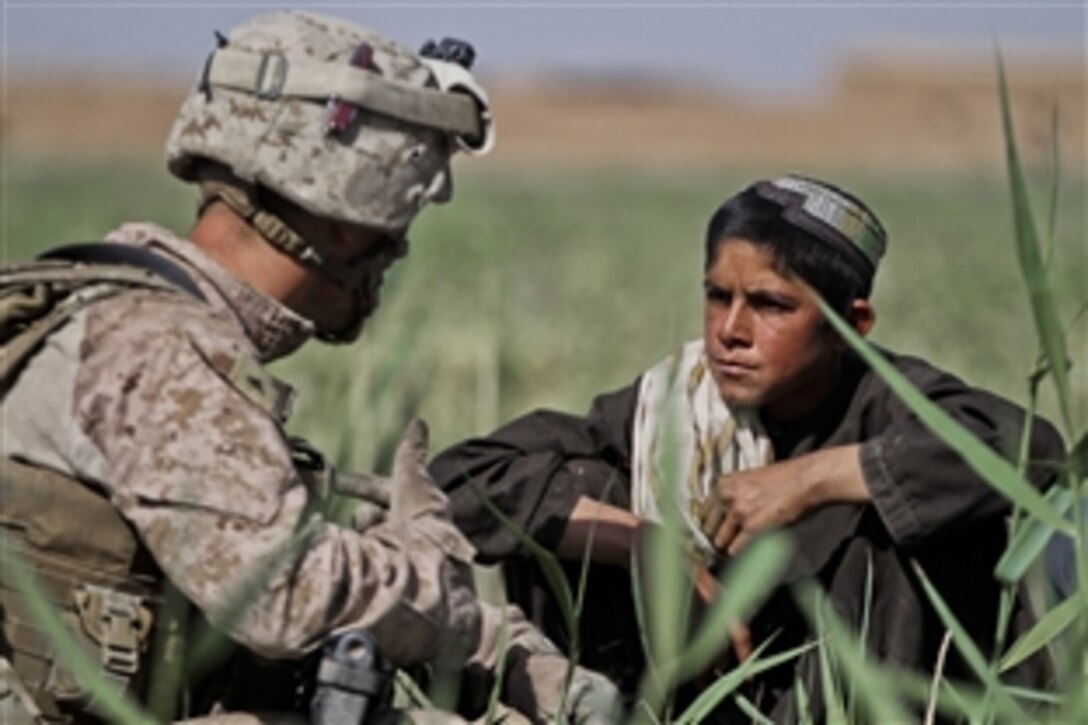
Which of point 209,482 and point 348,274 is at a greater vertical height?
point 348,274

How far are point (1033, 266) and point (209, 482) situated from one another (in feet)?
3.84

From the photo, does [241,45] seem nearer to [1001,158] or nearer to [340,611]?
[340,611]

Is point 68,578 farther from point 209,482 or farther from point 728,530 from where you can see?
point 728,530

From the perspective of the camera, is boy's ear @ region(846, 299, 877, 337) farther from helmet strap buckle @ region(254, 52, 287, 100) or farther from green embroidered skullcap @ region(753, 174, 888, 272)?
helmet strap buckle @ region(254, 52, 287, 100)

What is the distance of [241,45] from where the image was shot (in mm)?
3969

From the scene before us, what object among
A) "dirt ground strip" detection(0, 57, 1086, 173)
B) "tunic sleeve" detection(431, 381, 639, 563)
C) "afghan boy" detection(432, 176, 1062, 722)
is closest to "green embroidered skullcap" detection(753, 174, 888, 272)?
"afghan boy" detection(432, 176, 1062, 722)

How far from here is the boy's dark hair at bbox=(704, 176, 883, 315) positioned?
443 cm

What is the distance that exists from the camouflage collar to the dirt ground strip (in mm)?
52408

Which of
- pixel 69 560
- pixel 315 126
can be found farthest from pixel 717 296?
pixel 69 560

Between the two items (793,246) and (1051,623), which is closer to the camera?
(1051,623)

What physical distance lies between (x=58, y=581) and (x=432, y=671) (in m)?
0.66

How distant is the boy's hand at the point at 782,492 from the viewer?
437cm

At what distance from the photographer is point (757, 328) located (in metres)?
4.42

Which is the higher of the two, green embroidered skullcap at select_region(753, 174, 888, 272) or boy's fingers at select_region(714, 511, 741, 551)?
green embroidered skullcap at select_region(753, 174, 888, 272)
